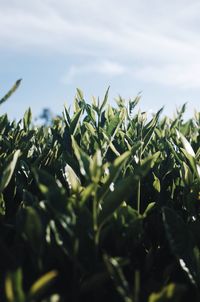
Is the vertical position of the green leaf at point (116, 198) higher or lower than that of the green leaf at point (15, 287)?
higher

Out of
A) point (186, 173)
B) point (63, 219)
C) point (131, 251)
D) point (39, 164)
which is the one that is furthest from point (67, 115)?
point (63, 219)

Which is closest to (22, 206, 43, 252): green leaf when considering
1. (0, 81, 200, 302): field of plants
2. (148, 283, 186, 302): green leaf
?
(0, 81, 200, 302): field of plants

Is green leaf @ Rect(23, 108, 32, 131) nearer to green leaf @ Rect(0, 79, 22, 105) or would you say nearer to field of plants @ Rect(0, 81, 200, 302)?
field of plants @ Rect(0, 81, 200, 302)

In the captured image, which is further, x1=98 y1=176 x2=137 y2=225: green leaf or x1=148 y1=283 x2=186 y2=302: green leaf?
x1=98 y1=176 x2=137 y2=225: green leaf

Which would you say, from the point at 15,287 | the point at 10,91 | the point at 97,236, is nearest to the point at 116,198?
the point at 97,236

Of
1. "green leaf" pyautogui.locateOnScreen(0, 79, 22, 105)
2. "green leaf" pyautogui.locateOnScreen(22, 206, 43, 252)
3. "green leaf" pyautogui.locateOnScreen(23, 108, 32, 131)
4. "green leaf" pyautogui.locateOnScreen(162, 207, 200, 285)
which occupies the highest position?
"green leaf" pyautogui.locateOnScreen(23, 108, 32, 131)

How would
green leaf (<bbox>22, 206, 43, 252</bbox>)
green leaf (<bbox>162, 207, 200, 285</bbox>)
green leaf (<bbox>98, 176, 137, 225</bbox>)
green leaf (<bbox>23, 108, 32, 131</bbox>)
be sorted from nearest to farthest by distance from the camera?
1. green leaf (<bbox>22, 206, 43, 252</bbox>)
2. green leaf (<bbox>98, 176, 137, 225</bbox>)
3. green leaf (<bbox>162, 207, 200, 285</bbox>)
4. green leaf (<bbox>23, 108, 32, 131</bbox>)

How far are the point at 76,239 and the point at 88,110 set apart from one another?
123 centimetres

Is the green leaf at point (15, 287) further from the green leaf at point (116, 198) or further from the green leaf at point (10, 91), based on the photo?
the green leaf at point (10, 91)

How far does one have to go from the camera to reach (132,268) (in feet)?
4.00

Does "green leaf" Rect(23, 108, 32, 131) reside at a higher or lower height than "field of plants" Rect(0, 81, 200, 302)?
higher

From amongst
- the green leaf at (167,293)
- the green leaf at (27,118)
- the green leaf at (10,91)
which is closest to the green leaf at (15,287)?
the green leaf at (167,293)

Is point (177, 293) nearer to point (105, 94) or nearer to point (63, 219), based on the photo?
point (63, 219)

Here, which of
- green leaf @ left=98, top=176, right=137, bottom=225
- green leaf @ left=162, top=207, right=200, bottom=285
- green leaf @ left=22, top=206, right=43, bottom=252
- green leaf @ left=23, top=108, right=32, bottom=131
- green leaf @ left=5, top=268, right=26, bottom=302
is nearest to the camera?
green leaf @ left=5, top=268, right=26, bottom=302
